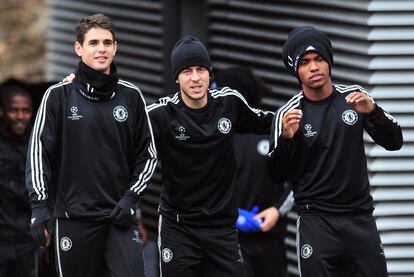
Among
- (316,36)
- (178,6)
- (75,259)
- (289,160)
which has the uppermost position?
(178,6)

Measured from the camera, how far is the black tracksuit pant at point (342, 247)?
27.7 ft

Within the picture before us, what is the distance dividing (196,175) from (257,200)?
1.37m

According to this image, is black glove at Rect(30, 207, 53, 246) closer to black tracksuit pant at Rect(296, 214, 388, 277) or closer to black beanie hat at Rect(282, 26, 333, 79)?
black tracksuit pant at Rect(296, 214, 388, 277)

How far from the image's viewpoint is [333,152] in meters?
8.46

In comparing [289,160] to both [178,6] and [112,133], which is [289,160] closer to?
[112,133]

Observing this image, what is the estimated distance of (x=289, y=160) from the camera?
8.53 m

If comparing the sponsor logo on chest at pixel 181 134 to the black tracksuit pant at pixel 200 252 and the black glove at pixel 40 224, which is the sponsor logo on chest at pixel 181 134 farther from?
the black glove at pixel 40 224

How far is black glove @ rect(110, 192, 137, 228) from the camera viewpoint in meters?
8.55


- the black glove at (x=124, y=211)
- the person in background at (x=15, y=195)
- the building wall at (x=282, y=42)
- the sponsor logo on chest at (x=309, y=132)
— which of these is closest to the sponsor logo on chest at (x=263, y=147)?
the building wall at (x=282, y=42)

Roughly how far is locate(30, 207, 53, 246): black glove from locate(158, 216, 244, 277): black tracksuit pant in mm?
918

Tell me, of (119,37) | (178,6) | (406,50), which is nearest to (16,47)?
(119,37)

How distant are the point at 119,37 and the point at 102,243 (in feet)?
19.4

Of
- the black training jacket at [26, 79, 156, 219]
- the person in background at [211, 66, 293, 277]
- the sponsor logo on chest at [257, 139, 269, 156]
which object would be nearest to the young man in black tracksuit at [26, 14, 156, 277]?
the black training jacket at [26, 79, 156, 219]

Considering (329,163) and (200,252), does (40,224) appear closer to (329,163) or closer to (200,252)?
(200,252)
